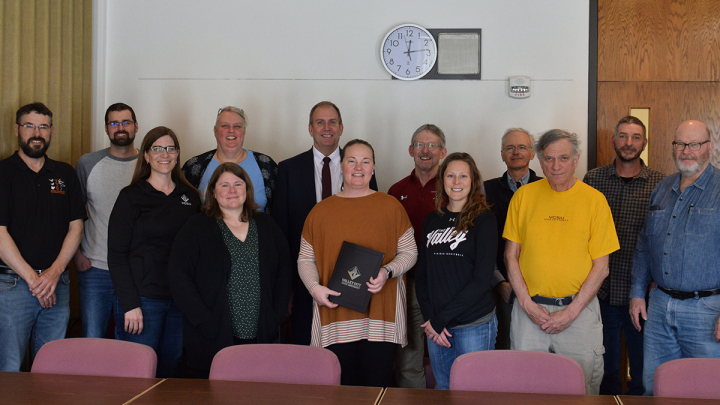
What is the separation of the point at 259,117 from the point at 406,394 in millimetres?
3494

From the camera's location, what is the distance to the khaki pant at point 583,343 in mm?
2742

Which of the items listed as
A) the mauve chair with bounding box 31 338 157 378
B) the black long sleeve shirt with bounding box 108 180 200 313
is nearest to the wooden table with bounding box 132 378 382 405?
the mauve chair with bounding box 31 338 157 378

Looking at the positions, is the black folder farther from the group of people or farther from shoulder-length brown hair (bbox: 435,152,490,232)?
shoulder-length brown hair (bbox: 435,152,490,232)

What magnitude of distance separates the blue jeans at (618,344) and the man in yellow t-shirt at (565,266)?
0.85 meters

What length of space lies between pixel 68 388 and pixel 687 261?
2.85 metres

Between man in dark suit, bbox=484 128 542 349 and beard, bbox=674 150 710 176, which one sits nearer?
beard, bbox=674 150 710 176

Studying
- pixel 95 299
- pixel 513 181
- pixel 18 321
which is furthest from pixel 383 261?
pixel 18 321

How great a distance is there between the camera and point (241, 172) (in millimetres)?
3016

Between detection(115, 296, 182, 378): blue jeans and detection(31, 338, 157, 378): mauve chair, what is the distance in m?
0.86

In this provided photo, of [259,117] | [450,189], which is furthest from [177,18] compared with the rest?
[450,189]

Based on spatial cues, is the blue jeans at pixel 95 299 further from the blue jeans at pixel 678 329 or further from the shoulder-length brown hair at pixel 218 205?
the blue jeans at pixel 678 329

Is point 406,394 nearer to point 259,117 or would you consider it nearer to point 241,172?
point 241,172

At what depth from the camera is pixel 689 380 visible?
1979mm

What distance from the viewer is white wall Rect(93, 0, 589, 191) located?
4672 millimetres
